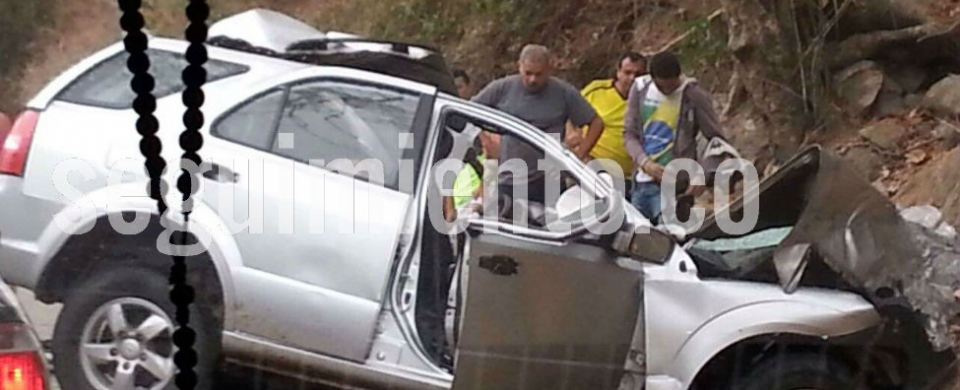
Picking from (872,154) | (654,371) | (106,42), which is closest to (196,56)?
(106,42)

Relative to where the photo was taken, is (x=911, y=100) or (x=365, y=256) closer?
(x=365, y=256)

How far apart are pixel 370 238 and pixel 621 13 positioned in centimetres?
50

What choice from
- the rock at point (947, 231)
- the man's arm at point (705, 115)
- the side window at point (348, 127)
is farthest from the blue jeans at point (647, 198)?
the rock at point (947, 231)

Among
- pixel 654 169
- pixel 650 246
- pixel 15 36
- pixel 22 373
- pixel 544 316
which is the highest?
pixel 15 36

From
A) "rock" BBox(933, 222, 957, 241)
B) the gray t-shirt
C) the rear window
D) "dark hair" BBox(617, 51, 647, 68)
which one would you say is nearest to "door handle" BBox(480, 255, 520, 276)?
the gray t-shirt

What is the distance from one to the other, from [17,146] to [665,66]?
3.09 ft

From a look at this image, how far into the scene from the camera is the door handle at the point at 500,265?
1.82m

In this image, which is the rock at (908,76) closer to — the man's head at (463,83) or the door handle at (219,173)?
the man's head at (463,83)

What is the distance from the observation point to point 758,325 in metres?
1.86

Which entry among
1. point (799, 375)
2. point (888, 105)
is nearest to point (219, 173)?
point (799, 375)

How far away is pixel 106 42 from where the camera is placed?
5.95ft

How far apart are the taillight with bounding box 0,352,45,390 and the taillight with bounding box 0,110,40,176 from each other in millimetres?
262

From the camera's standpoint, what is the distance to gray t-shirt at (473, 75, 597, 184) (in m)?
1.84

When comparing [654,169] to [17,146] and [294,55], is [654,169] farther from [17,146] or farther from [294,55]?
[17,146]
